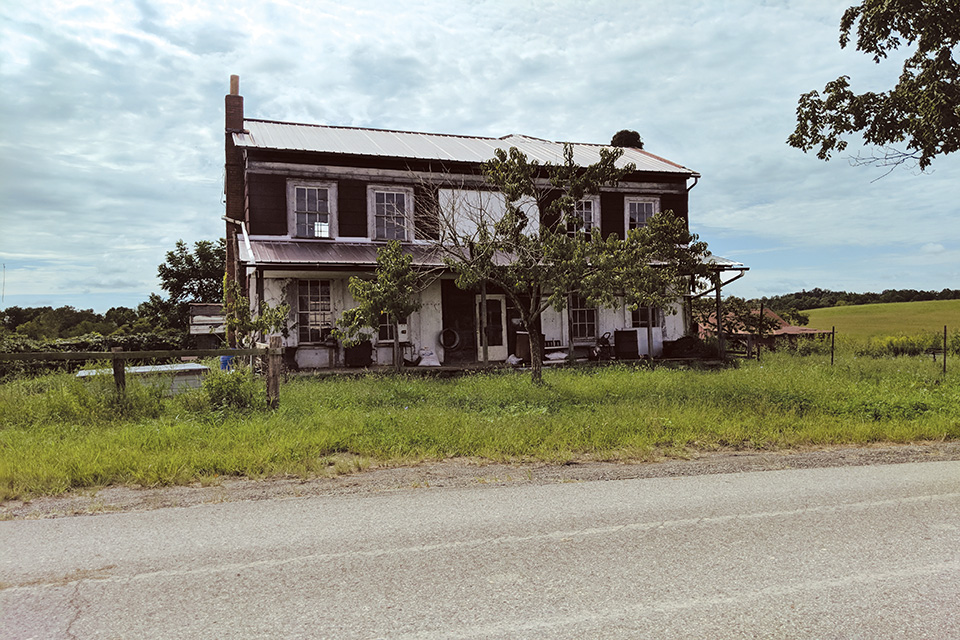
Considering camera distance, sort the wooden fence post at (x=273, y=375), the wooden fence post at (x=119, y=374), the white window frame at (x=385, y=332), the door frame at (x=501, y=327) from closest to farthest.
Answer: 1. the wooden fence post at (x=119, y=374)
2. the wooden fence post at (x=273, y=375)
3. the white window frame at (x=385, y=332)
4. the door frame at (x=501, y=327)

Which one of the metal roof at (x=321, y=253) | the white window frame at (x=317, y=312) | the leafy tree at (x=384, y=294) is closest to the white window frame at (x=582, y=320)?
the metal roof at (x=321, y=253)

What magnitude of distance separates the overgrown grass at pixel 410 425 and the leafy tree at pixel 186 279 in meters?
27.4

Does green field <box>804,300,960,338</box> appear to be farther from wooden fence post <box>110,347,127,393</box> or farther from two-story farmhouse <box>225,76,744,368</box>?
wooden fence post <box>110,347,127,393</box>

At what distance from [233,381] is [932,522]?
8.47 meters

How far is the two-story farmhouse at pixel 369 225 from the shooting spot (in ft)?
57.0

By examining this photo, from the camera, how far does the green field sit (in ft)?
147

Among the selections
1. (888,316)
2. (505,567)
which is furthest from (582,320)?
(888,316)

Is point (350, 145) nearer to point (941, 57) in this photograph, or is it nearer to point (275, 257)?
point (275, 257)

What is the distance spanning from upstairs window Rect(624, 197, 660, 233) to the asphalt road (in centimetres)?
1665

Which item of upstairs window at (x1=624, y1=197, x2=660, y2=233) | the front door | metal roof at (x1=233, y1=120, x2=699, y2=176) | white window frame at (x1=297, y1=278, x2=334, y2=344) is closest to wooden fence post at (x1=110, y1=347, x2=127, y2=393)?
white window frame at (x1=297, y1=278, x2=334, y2=344)

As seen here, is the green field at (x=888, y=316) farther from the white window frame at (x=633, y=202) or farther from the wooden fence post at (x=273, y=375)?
the wooden fence post at (x=273, y=375)

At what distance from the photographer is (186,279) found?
36.8 m

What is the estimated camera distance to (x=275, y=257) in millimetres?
16125

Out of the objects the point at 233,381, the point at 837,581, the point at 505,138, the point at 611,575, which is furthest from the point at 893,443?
the point at 505,138
